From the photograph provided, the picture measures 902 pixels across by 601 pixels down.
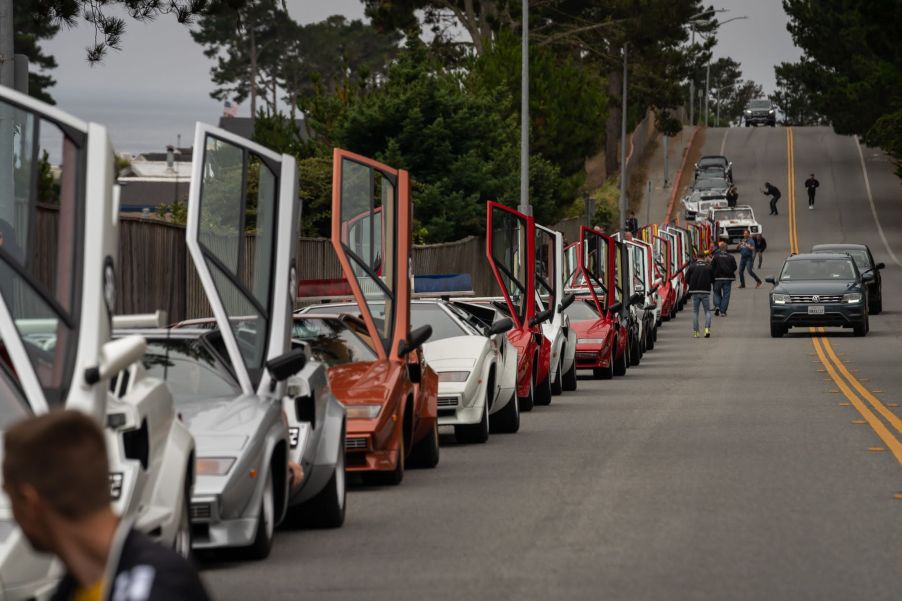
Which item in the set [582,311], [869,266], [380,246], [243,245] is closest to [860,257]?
[869,266]

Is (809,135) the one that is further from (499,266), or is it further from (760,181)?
(499,266)

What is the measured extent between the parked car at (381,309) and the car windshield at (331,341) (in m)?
0.13

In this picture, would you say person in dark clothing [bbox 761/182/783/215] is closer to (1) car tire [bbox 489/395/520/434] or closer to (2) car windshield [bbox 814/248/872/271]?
(2) car windshield [bbox 814/248/872/271]

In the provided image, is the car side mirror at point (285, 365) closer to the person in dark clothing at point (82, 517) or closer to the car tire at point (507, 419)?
the person in dark clothing at point (82, 517)

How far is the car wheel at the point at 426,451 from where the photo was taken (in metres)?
13.9

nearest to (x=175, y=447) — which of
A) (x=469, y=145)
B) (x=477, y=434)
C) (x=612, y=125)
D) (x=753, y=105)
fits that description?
(x=477, y=434)

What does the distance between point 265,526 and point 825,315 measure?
86.8ft

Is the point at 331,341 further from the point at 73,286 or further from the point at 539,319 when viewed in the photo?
the point at 73,286

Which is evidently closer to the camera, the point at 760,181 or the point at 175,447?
the point at 175,447

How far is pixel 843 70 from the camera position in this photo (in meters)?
87.3

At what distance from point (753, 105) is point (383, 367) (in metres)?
122

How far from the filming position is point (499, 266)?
18.8m

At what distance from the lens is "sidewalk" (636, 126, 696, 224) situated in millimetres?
87031

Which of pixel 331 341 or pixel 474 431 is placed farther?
pixel 474 431
